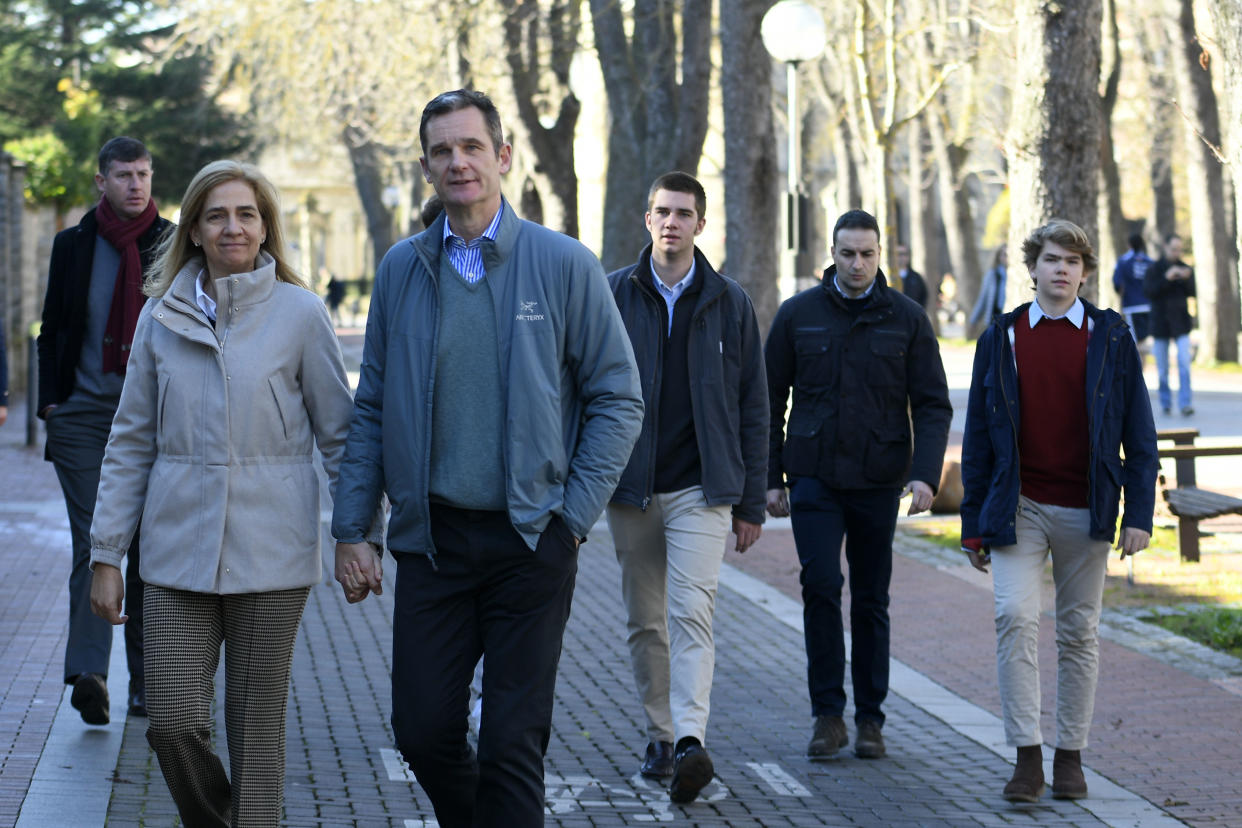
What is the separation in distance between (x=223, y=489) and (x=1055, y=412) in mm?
2937

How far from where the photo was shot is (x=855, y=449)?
6.66m

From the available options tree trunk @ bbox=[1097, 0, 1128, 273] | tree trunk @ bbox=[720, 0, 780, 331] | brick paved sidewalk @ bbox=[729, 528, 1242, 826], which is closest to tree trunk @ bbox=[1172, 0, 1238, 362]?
tree trunk @ bbox=[1097, 0, 1128, 273]

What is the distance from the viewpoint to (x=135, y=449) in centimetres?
461

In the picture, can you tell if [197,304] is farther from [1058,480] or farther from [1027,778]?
[1027,778]

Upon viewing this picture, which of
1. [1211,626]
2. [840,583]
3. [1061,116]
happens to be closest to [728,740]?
[840,583]

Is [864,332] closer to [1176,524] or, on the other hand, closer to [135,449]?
[135,449]

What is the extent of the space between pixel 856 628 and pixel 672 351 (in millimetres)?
1436

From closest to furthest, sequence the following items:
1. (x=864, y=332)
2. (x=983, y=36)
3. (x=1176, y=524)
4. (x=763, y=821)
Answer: (x=763, y=821), (x=864, y=332), (x=1176, y=524), (x=983, y=36)

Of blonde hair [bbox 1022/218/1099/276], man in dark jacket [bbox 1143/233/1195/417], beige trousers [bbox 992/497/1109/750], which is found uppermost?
man in dark jacket [bbox 1143/233/1195/417]

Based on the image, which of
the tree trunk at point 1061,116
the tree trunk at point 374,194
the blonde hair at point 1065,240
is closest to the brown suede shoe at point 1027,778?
the blonde hair at point 1065,240

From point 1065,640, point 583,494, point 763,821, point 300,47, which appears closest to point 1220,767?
point 1065,640

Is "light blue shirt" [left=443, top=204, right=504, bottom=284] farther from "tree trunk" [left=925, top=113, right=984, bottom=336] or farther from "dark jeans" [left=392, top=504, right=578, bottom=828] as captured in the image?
"tree trunk" [left=925, top=113, right=984, bottom=336]

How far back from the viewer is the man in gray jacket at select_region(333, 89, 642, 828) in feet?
13.7

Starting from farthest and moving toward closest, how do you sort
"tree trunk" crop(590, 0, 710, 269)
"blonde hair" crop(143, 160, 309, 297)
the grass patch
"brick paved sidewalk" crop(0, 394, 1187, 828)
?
"tree trunk" crop(590, 0, 710, 269) → the grass patch → "brick paved sidewalk" crop(0, 394, 1187, 828) → "blonde hair" crop(143, 160, 309, 297)
